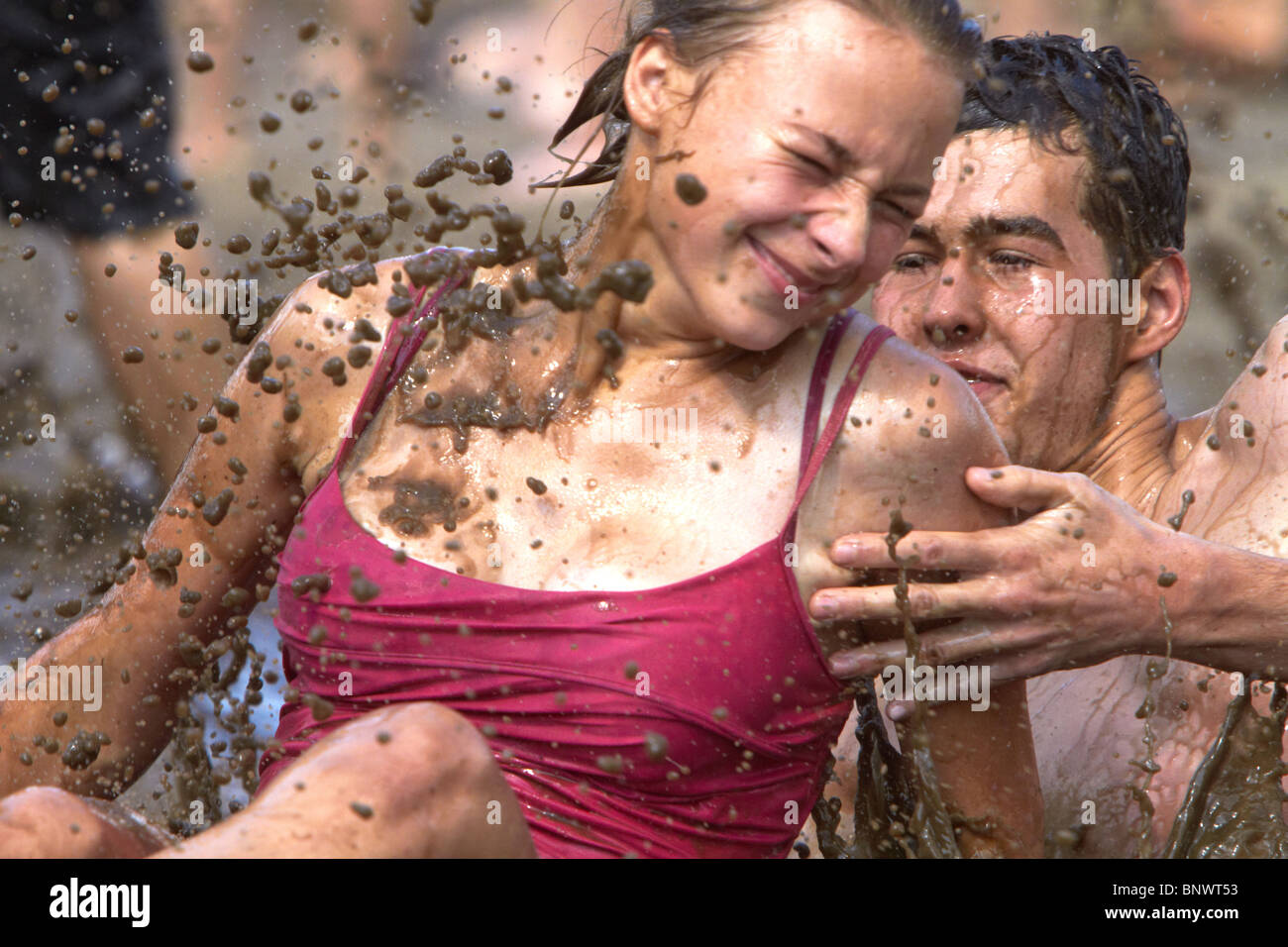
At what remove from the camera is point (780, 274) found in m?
2.14

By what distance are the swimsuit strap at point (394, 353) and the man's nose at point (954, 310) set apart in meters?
1.29

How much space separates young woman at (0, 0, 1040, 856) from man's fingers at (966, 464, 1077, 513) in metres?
0.03

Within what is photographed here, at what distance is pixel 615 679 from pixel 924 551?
0.51 meters

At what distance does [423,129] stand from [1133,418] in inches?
265

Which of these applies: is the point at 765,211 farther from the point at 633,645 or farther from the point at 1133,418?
the point at 1133,418

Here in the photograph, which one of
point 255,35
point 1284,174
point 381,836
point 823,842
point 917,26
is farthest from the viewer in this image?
point 1284,174

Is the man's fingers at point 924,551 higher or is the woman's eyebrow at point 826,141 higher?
the woman's eyebrow at point 826,141

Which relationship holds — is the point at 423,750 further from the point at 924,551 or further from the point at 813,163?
the point at 813,163

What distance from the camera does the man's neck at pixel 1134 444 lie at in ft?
10.8

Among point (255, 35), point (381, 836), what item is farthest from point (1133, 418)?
point (255, 35)

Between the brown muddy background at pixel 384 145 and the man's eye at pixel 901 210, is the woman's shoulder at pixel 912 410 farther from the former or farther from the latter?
the brown muddy background at pixel 384 145

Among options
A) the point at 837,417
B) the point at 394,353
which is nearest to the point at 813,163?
the point at 837,417

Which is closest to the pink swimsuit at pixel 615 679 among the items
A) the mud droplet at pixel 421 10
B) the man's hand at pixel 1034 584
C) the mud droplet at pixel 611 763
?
the mud droplet at pixel 611 763

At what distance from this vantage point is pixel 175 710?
264 cm
